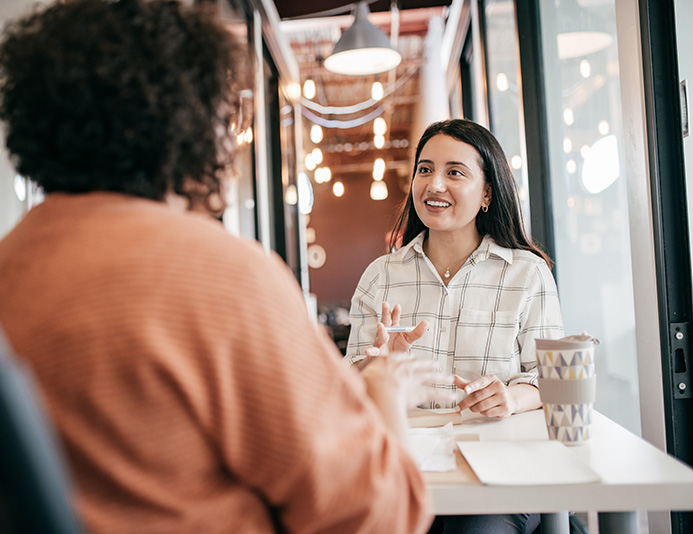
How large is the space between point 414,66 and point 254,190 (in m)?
4.17

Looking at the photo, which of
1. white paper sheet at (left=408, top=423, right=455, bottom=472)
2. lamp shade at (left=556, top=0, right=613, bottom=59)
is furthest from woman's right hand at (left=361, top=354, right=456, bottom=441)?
lamp shade at (left=556, top=0, right=613, bottom=59)

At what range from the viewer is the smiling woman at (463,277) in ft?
6.02

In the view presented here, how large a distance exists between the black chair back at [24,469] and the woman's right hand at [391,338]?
111 centimetres

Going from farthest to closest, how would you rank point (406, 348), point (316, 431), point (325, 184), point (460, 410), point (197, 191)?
point (325, 184) < point (406, 348) < point (460, 410) < point (197, 191) < point (316, 431)

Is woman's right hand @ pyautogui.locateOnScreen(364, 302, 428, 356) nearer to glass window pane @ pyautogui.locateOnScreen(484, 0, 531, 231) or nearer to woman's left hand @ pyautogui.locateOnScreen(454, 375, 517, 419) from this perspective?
woman's left hand @ pyautogui.locateOnScreen(454, 375, 517, 419)

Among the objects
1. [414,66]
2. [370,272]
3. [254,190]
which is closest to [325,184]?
[414,66]

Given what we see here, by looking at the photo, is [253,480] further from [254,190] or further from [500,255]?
[254,190]

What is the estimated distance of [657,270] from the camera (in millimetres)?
1521

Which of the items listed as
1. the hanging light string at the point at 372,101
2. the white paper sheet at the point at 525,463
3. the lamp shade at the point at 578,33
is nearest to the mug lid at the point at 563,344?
the white paper sheet at the point at 525,463

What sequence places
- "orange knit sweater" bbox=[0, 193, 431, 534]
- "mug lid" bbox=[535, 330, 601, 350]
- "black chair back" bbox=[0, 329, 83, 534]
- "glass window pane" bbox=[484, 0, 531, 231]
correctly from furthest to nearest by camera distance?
"glass window pane" bbox=[484, 0, 531, 231] → "mug lid" bbox=[535, 330, 601, 350] → "orange knit sweater" bbox=[0, 193, 431, 534] → "black chair back" bbox=[0, 329, 83, 534]

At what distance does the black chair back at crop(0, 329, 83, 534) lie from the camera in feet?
1.42

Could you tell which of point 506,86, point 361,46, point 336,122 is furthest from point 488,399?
point 336,122

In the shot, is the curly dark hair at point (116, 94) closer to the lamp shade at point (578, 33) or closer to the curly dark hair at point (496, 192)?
the curly dark hair at point (496, 192)

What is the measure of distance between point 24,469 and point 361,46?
161 inches
